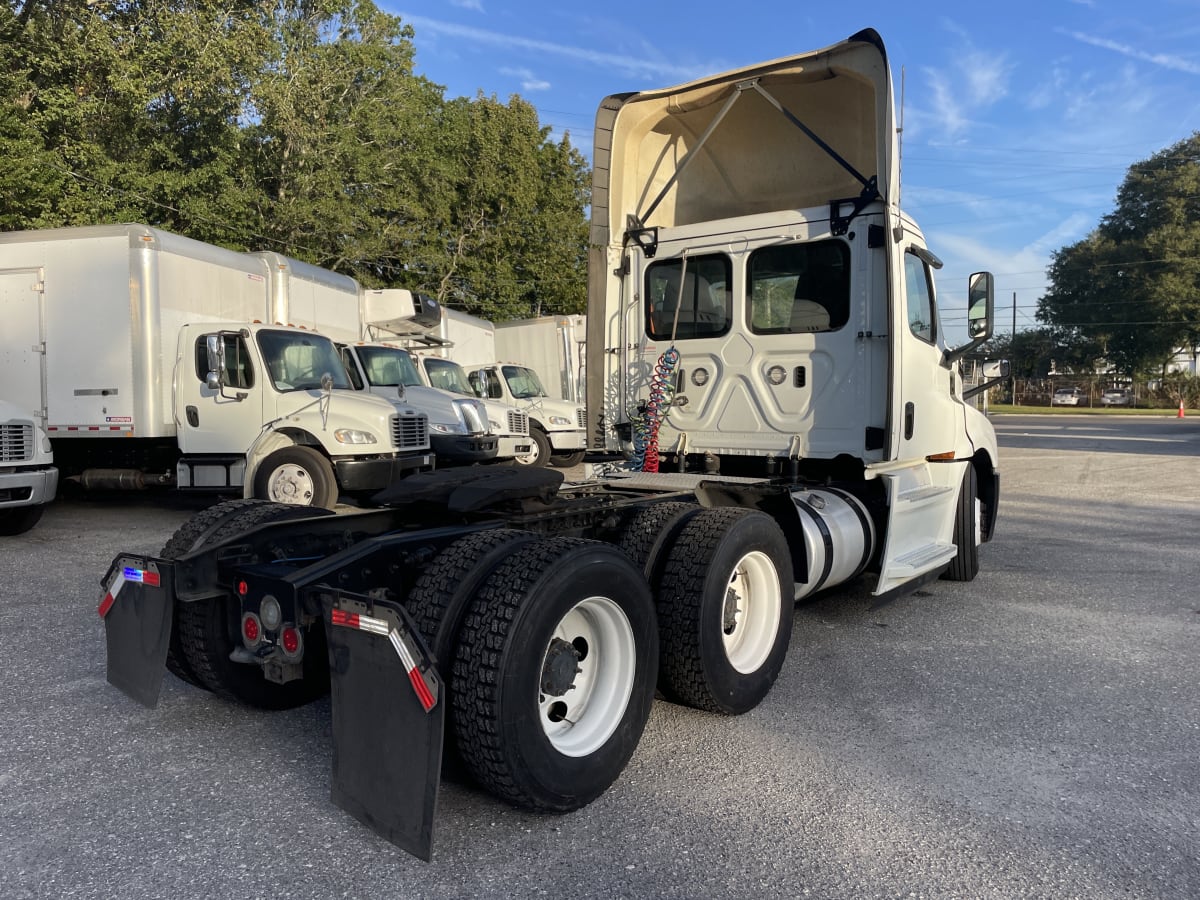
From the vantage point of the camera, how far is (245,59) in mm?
18312

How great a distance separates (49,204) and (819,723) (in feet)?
57.2

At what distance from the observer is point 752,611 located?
4523 mm

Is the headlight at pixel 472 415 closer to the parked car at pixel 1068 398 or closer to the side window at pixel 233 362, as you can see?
the side window at pixel 233 362

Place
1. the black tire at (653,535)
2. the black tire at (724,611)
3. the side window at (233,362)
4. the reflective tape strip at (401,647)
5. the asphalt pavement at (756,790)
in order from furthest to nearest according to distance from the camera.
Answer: the side window at (233,362) < the black tire at (653,535) < the black tire at (724,611) < the asphalt pavement at (756,790) < the reflective tape strip at (401,647)

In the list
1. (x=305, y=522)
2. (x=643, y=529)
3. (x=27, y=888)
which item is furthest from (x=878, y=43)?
(x=27, y=888)

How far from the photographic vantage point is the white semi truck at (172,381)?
9703mm

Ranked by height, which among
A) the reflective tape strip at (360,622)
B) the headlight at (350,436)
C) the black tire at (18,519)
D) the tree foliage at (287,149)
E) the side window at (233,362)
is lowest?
the black tire at (18,519)

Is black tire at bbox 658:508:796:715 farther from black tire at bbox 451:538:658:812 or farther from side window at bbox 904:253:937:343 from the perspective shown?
side window at bbox 904:253:937:343

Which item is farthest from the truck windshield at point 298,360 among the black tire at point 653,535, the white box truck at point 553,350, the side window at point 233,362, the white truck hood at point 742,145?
the white box truck at point 553,350

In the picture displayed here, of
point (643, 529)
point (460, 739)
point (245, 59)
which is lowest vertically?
point (460, 739)

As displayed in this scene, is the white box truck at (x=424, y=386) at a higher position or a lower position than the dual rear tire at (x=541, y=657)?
higher

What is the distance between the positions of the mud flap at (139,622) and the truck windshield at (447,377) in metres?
11.3

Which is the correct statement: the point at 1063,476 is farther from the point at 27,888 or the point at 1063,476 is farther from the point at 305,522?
the point at 27,888

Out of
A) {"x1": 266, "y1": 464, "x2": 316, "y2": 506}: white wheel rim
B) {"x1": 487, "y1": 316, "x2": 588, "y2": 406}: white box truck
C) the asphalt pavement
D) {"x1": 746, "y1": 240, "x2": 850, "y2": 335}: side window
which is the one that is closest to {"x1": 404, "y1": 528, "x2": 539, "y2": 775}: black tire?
the asphalt pavement
